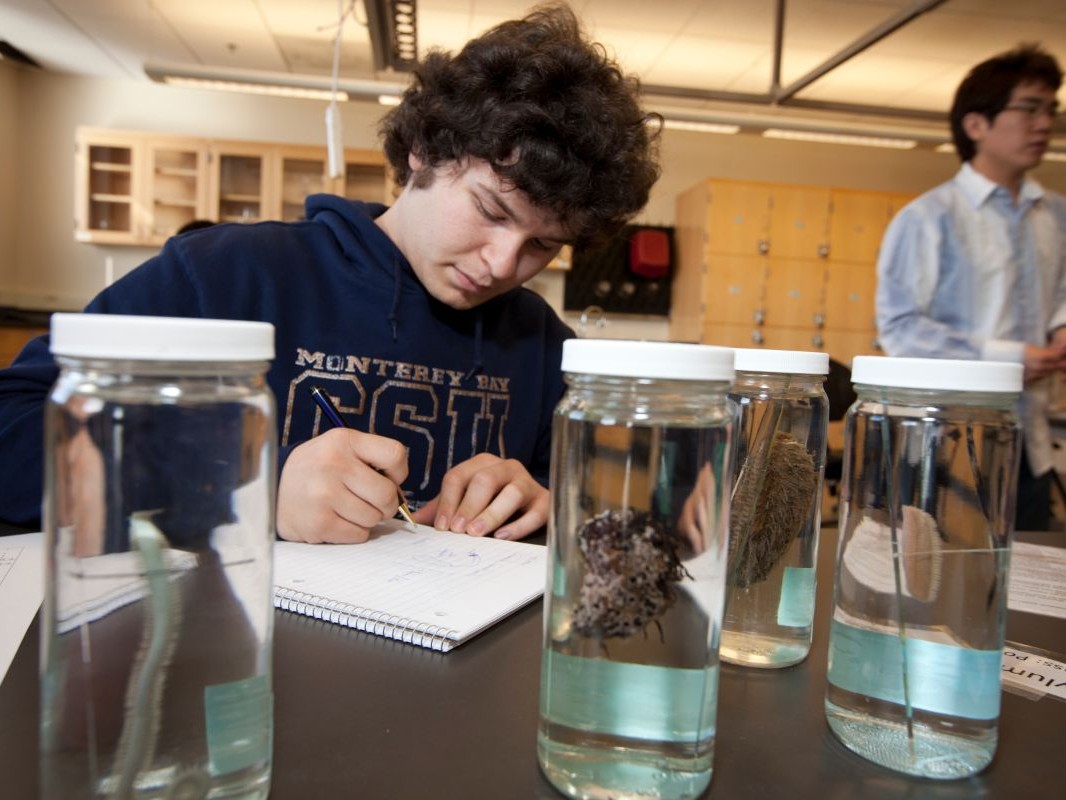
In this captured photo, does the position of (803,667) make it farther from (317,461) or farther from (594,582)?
(317,461)

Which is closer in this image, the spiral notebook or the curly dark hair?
the spiral notebook

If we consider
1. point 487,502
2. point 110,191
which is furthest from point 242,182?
point 487,502

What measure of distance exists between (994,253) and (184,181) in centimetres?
423

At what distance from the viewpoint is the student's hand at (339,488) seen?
739 millimetres

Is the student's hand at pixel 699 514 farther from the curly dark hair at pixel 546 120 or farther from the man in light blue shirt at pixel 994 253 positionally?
the man in light blue shirt at pixel 994 253

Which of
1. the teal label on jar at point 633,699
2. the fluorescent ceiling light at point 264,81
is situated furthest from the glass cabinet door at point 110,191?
the teal label on jar at point 633,699

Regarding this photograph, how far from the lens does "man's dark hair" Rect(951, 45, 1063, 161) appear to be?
183cm

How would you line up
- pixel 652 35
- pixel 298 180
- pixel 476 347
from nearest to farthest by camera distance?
pixel 476 347, pixel 652 35, pixel 298 180

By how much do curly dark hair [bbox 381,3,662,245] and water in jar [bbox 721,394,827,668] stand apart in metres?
0.57

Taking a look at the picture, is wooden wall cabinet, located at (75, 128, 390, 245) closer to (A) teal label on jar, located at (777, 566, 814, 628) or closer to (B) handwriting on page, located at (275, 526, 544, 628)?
(B) handwriting on page, located at (275, 526, 544, 628)

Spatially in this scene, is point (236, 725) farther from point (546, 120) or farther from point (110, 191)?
point (110, 191)

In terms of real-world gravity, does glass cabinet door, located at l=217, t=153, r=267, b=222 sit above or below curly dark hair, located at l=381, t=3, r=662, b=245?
above

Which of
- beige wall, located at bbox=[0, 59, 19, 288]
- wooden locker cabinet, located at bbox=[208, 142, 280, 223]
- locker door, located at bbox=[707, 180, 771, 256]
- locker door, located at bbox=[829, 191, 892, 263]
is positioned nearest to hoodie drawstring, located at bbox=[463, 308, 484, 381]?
wooden locker cabinet, located at bbox=[208, 142, 280, 223]

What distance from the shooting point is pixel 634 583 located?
0.35 m
